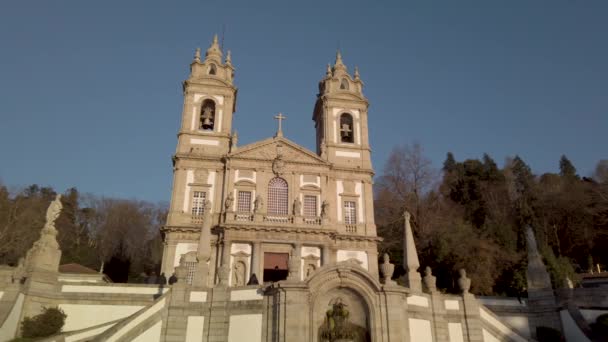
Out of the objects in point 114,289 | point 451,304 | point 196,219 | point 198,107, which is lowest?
point 451,304

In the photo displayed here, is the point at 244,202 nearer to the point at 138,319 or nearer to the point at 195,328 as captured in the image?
the point at 195,328

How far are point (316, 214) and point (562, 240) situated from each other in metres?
23.1

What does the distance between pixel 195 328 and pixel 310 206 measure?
47.5ft

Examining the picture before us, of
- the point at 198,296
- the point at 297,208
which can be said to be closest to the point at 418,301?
the point at 198,296

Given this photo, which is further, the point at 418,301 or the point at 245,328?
the point at 418,301

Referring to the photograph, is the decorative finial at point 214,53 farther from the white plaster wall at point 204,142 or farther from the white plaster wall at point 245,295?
the white plaster wall at point 245,295

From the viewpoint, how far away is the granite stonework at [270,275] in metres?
15.7

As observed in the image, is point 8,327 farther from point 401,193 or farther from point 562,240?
point 562,240

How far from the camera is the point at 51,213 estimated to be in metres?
18.4

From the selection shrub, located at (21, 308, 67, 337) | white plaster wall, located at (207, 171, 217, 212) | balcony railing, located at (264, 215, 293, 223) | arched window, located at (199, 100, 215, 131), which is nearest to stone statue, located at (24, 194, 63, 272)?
shrub, located at (21, 308, 67, 337)

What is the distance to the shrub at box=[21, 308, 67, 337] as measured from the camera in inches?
647

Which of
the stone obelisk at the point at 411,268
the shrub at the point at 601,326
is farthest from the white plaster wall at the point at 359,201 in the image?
the shrub at the point at 601,326

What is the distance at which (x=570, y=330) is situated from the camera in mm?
18172

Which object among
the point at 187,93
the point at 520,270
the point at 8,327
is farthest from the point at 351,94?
the point at 8,327
